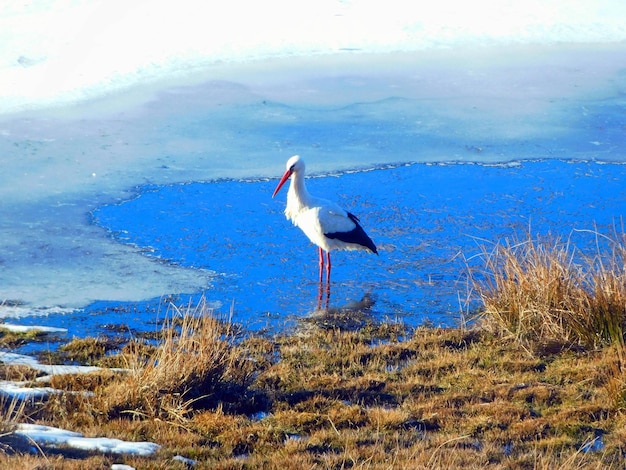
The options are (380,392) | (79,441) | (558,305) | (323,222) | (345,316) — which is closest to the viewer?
(79,441)

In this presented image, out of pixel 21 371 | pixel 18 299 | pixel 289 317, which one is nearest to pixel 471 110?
pixel 289 317

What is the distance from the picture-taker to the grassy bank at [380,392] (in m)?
5.07

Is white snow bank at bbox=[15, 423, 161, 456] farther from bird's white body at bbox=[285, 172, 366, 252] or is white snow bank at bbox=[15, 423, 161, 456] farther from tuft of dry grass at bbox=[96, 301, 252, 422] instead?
bird's white body at bbox=[285, 172, 366, 252]

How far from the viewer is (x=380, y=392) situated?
6.24 m

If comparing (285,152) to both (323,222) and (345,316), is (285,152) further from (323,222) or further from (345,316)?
(345,316)

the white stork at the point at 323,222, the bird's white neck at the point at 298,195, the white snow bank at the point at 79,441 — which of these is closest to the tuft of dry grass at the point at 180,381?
the white snow bank at the point at 79,441

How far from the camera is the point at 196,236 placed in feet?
32.1

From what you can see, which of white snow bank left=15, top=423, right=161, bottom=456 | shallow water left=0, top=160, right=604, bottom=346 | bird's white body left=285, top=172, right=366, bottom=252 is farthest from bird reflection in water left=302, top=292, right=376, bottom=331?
white snow bank left=15, top=423, right=161, bottom=456

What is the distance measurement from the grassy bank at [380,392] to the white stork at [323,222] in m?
1.43

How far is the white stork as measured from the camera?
9.03 meters

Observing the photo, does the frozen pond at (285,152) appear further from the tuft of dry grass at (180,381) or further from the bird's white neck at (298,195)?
the tuft of dry grass at (180,381)

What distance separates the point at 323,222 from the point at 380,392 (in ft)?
10.1

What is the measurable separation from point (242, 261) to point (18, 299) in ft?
7.14

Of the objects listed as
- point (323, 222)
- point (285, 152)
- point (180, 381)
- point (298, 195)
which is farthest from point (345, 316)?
point (285, 152)
